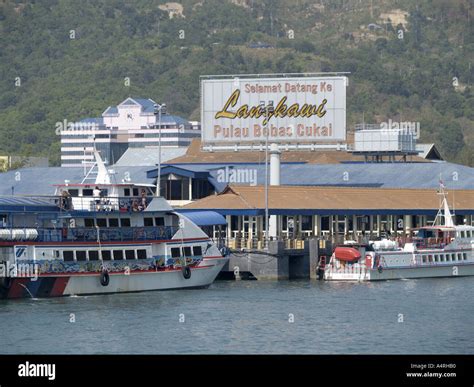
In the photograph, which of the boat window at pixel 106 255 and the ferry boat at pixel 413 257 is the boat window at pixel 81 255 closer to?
the boat window at pixel 106 255

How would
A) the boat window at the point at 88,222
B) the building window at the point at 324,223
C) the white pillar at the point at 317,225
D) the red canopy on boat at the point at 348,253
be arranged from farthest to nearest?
1. the building window at the point at 324,223
2. the white pillar at the point at 317,225
3. the red canopy on boat at the point at 348,253
4. the boat window at the point at 88,222

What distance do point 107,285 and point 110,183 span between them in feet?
21.2

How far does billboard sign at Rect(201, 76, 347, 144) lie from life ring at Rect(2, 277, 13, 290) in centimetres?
4530

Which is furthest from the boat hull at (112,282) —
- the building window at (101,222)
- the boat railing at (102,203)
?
the boat railing at (102,203)

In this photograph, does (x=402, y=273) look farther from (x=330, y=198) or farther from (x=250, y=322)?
(x=250, y=322)

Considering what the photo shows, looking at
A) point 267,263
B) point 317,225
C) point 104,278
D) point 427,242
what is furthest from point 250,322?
point 317,225

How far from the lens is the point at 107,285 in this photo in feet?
281

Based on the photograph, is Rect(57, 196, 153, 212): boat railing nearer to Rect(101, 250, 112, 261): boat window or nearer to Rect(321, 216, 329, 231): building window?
Rect(101, 250, 112, 261): boat window

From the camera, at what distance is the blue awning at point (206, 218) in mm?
98912

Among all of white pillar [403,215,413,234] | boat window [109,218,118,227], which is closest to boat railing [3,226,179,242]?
boat window [109,218,118,227]

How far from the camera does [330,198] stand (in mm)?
108750

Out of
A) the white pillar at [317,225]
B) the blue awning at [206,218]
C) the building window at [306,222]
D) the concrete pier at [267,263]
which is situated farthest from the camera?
the building window at [306,222]

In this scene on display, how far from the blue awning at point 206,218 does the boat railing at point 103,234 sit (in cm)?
897

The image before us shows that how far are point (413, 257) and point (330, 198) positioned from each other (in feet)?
36.6
